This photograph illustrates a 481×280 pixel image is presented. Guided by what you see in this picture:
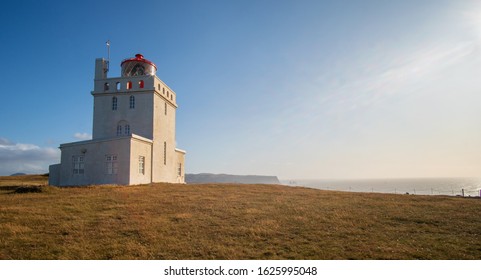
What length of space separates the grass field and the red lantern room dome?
67.5ft

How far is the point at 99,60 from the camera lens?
36.1m

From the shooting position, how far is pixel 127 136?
28.8 m

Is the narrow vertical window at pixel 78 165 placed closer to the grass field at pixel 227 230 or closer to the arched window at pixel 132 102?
the arched window at pixel 132 102

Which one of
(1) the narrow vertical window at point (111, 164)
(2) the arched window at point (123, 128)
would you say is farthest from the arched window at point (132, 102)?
(1) the narrow vertical window at point (111, 164)

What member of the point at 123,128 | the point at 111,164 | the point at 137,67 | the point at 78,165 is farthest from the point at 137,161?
the point at 137,67

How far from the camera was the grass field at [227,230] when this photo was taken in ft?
32.4

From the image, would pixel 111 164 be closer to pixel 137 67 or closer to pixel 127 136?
pixel 127 136

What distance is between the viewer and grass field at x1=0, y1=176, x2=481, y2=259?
9.88m

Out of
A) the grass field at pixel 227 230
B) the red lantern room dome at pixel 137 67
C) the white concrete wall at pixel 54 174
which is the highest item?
the red lantern room dome at pixel 137 67

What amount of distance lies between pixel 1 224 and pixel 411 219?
19.8 metres

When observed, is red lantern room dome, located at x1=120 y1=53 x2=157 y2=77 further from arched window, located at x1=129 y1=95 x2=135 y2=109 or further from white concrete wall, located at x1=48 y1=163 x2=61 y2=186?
white concrete wall, located at x1=48 y1=163 x2=61 y2=186

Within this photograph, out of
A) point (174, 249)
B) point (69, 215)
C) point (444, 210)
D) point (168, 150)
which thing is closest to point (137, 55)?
point (168, 150)

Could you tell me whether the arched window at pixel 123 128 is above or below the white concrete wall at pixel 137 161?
above

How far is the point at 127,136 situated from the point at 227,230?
64.1 feet
